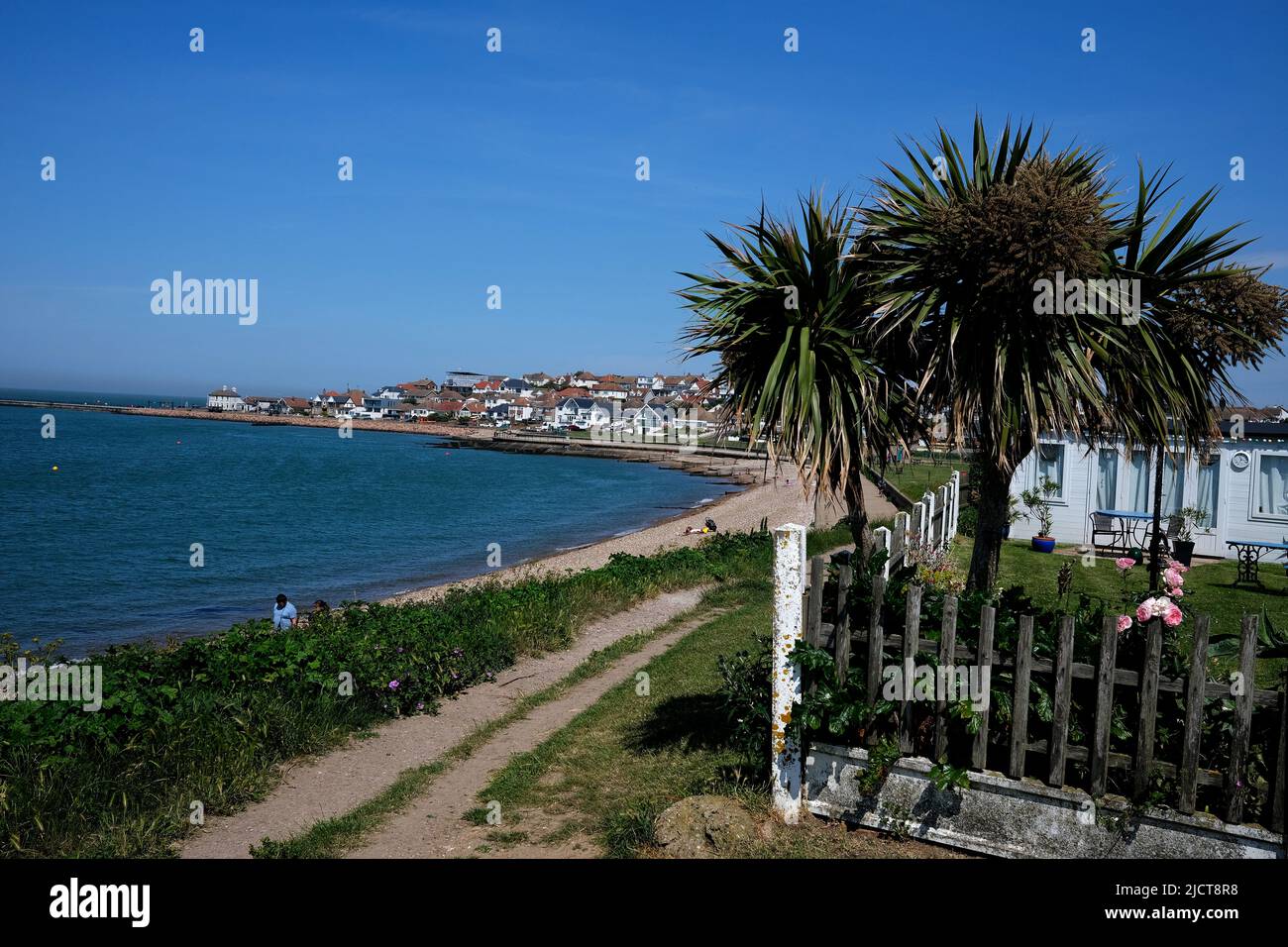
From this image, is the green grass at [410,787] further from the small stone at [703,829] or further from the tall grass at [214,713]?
the small stone at [703,829]

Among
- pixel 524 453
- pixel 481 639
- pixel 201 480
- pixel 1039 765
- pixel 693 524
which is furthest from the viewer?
pixel 524 453

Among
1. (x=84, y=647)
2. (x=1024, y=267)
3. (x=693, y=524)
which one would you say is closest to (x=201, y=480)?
(x=693, y=524)

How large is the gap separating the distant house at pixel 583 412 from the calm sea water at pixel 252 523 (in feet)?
172

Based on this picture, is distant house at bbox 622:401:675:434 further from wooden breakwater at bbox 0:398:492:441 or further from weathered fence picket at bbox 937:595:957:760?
weathered fence picket at bbox 937:595:957:760

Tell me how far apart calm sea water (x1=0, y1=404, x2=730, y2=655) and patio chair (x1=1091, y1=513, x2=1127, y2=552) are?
19.5m

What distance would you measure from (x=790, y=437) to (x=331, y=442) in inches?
5050

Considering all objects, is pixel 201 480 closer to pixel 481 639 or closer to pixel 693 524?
pixel 693 524

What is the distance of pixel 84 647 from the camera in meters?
20.9

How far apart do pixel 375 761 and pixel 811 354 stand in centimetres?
569

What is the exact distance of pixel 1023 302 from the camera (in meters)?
6.92

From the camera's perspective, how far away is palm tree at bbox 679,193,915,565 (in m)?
7.40

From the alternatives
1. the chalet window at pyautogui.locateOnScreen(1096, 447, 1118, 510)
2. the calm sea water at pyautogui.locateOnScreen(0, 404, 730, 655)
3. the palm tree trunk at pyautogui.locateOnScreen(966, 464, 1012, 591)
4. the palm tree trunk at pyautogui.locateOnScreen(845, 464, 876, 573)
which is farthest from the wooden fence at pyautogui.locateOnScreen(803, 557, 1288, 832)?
the calm sea water at pyautogui.locateOnScreen(0, 404, 730, 655)

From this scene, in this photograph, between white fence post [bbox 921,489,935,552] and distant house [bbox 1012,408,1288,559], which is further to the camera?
distant house [bbox 1012,408,1288,559]

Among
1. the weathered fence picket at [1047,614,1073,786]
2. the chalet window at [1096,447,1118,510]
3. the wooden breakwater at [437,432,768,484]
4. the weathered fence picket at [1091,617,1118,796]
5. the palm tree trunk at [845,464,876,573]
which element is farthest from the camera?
the wooden breakwater at [437,432,768,484]
